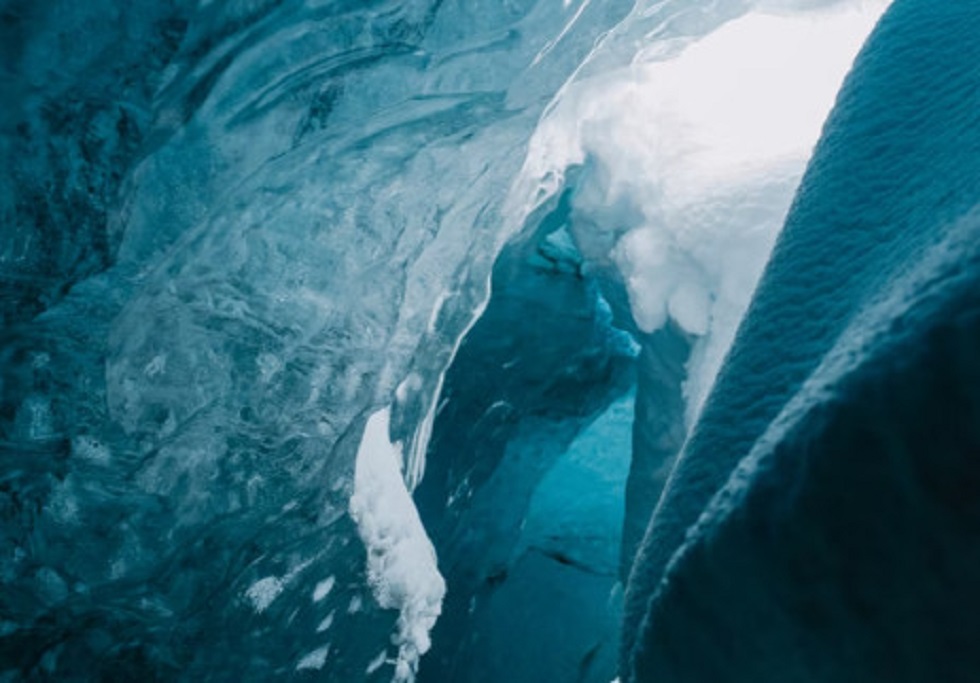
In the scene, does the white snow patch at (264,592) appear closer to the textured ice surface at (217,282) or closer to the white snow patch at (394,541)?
the textured ice surface at (217,282)

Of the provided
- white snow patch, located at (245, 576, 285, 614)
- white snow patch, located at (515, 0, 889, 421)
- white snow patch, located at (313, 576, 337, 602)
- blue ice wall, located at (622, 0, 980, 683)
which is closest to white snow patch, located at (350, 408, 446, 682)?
white snow patch, located at (313, 576, 337, 602)

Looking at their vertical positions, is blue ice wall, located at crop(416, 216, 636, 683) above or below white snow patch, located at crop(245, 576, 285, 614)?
below

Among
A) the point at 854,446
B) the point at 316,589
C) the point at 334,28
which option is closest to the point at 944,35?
the point at 854,446

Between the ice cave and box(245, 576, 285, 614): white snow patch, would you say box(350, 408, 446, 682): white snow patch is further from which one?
box(245, 576, 285, 614): white snow patch

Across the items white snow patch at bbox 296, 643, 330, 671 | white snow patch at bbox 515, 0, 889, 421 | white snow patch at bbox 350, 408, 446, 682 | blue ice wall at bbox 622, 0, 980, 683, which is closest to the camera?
blue ice wall at bbox 622, 0, 980, 683

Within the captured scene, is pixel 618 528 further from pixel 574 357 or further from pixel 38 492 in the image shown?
pixel 38 492

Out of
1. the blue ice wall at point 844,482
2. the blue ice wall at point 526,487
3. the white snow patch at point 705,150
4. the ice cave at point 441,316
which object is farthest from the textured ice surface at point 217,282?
the blue ice wall at point 844,482

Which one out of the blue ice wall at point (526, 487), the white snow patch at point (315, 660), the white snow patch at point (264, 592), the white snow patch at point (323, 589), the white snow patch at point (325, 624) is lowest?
the blue ice wall at point (526, 487)
